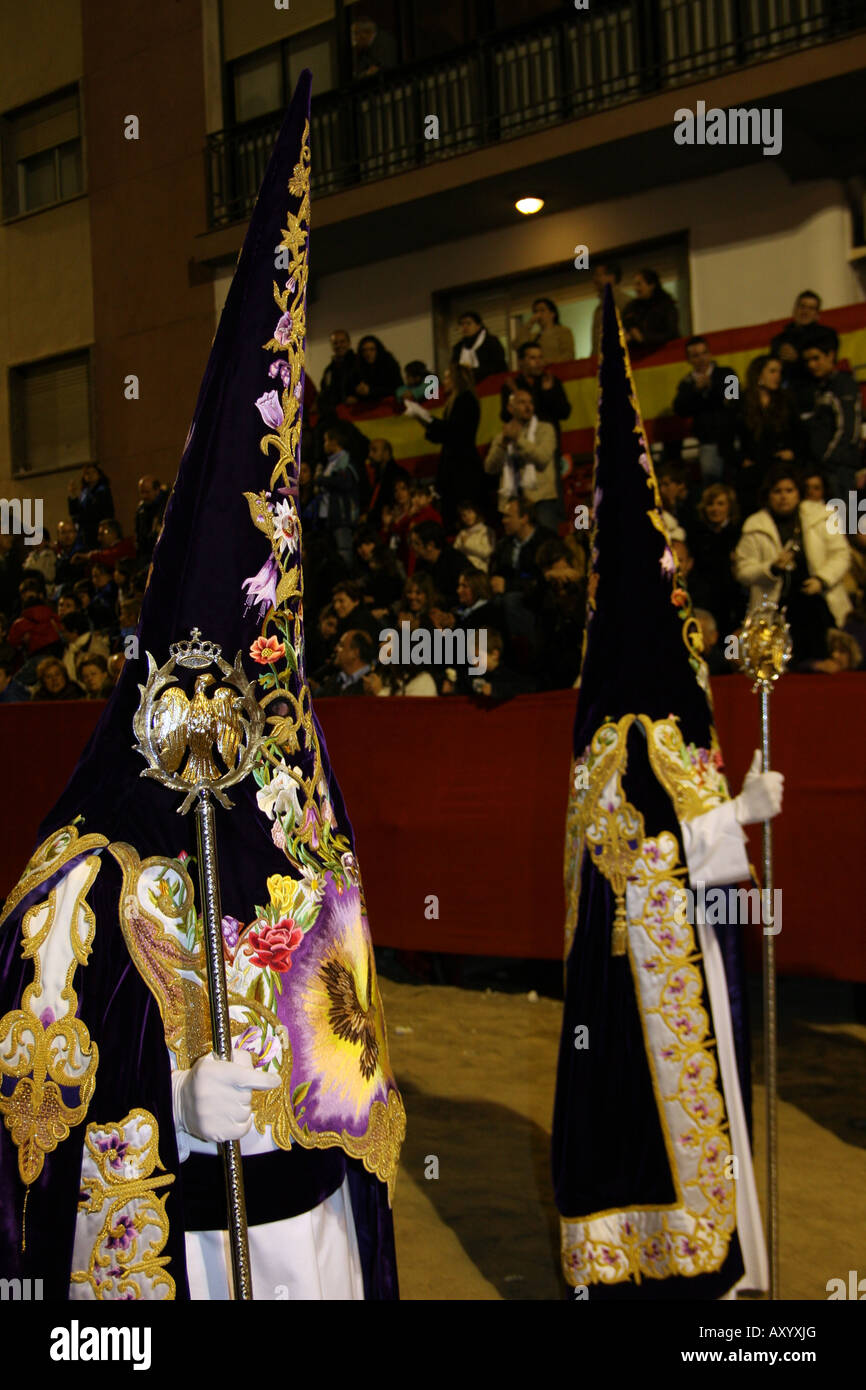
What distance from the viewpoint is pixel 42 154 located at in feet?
53.1

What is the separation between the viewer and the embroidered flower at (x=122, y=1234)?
5.52ft

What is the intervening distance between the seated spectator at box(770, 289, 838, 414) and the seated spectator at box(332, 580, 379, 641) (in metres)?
2.78

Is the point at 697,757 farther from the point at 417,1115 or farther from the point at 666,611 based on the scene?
the point at 417,1115

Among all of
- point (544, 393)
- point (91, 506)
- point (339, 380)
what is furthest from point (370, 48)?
point (544, 393)

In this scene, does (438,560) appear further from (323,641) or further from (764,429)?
(764,429)

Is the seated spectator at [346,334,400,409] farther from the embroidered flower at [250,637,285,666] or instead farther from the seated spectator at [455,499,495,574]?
the embroidered flower at [250,637,285,666]

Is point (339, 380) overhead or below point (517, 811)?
overhead

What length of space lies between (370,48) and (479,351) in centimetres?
518

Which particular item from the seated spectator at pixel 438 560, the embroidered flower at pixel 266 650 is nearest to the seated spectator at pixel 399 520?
the seated spectator at pixel 438 560

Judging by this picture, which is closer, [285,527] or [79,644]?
[285,527]

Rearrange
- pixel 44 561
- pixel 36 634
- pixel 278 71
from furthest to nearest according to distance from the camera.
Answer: pixel 278 71 < pixel 44 561 < pixel 36 634

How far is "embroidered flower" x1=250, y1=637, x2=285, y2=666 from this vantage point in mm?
1832

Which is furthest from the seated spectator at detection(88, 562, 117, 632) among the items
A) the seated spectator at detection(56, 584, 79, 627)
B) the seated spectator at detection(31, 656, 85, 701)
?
the seated spectator at detection(31, 656, 85, 701)

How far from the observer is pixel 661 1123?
3.20 m
